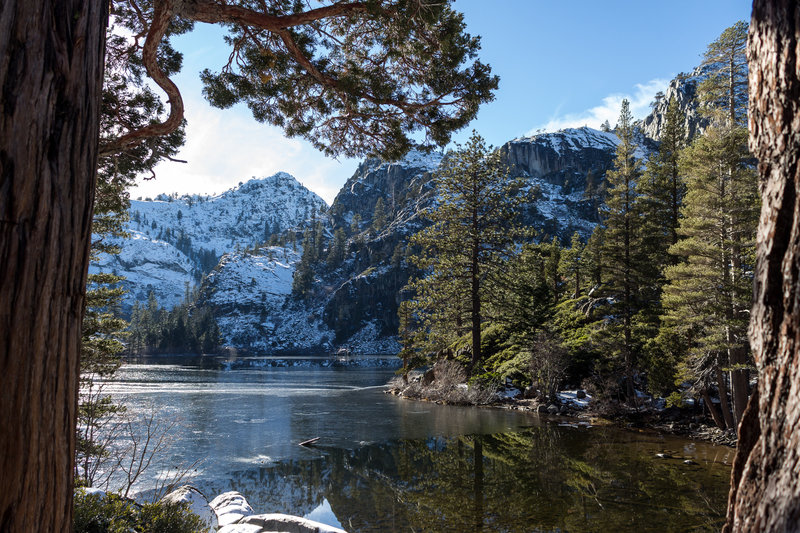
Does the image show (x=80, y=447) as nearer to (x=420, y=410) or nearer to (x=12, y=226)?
(x=12, y=226)

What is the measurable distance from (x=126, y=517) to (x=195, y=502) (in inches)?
57.5

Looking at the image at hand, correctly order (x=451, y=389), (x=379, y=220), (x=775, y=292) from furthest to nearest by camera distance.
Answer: (x=379, y=220)
(x=451, y=389)
(x=775, y=292)

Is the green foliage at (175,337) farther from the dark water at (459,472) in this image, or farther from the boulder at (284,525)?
the boulder at (284,525)

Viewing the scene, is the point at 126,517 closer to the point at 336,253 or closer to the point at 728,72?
the point at 728,72

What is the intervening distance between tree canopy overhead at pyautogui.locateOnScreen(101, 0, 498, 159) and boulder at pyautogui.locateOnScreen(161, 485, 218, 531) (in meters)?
4.63

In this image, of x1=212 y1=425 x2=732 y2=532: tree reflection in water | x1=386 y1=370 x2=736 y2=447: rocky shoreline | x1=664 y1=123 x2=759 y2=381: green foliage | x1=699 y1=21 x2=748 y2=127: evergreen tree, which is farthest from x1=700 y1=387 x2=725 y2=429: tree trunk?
x1=699 y1=21 x2=748 y2=127: evergreen tree

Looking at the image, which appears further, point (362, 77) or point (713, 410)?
point (713, 410)

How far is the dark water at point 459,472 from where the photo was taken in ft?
24.2

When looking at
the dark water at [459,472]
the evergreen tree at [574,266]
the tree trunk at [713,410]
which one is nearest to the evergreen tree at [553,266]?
the evergreen tree at [574,266]

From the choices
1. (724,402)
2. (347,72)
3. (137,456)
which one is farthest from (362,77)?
(724,402)

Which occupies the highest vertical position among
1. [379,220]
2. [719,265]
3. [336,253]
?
[379,220]

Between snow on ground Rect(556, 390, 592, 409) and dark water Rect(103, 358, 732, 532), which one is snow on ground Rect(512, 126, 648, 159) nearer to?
snow on ground Rect(556, 390, 592, 409)

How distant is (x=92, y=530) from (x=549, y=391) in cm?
1812

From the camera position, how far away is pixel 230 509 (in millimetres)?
7027
